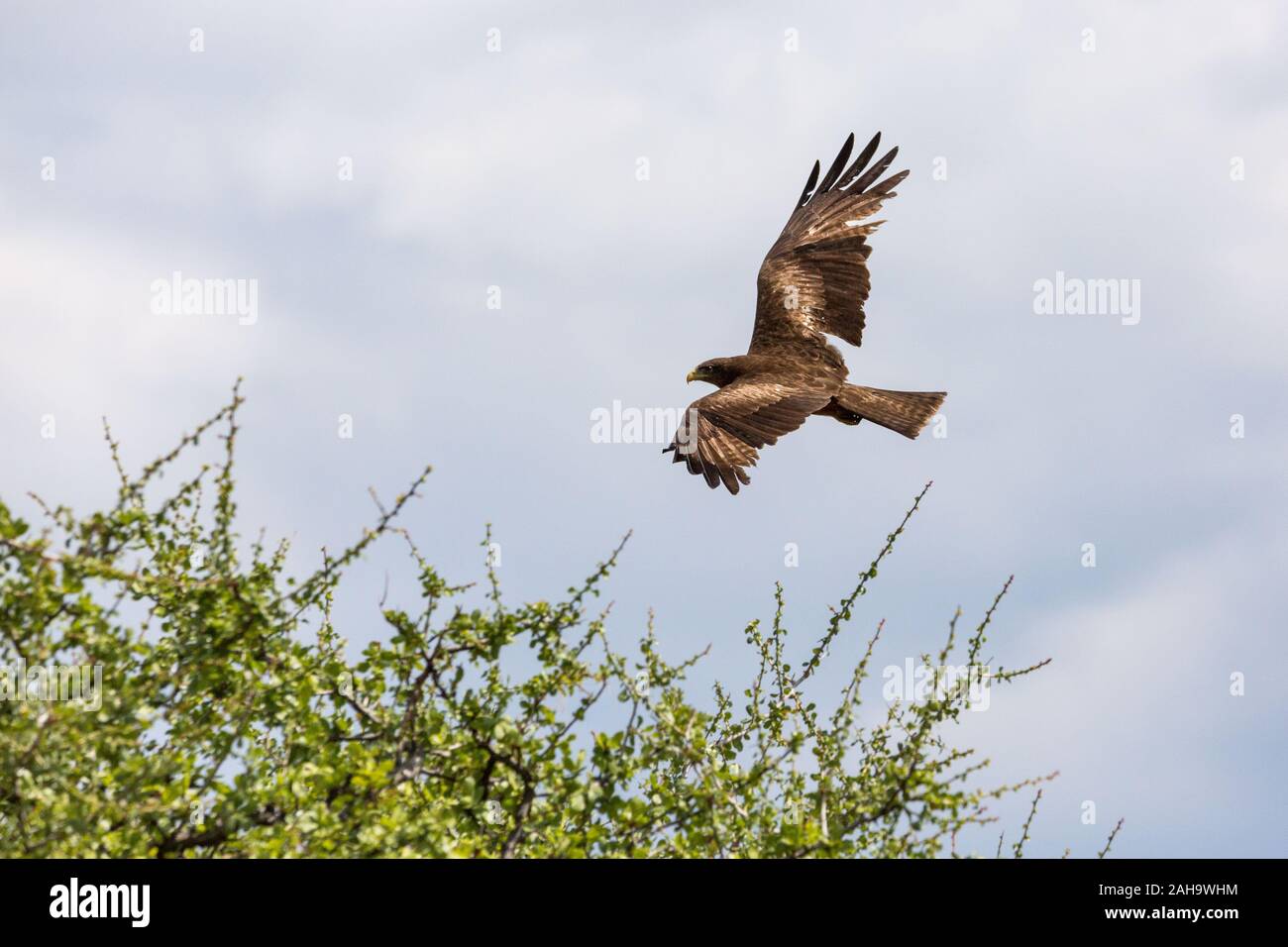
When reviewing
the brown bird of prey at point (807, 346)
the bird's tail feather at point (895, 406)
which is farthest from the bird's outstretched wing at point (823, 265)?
the bird's tail feather at point (895, 406)

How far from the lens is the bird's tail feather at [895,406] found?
1105 centimetres

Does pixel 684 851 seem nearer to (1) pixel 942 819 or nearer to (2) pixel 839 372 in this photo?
(1) pixel 942 819

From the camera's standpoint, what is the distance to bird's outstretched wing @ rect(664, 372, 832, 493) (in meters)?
8.91

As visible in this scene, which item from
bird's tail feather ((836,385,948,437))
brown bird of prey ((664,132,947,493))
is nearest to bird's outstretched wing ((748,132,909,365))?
brown bird of prey ((664,132,947,493))

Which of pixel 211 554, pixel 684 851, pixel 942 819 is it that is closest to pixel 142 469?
pixel 211 554

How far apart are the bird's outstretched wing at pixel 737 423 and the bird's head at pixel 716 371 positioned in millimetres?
765

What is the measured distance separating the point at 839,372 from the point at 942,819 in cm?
750

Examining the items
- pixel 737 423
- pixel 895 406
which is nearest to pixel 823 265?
pixel 895 406

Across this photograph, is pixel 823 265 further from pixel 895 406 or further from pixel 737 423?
pixel 737 423

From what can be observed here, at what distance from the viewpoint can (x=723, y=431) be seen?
371 inches

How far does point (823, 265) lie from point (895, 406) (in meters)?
2.28

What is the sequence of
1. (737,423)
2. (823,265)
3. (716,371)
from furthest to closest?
(823,265)
(716,371)
(737,423)

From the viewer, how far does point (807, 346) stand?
40.3ft

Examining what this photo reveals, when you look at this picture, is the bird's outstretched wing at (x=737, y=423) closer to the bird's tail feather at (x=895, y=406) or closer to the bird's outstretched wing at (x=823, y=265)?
the bird's tail feather at (x=895, y=406)
